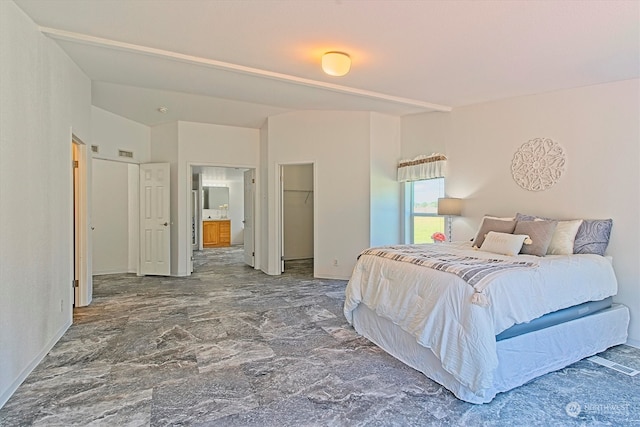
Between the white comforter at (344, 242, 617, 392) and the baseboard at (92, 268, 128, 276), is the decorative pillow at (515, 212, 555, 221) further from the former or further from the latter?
the baseboard at (92, 268, 128, 276)

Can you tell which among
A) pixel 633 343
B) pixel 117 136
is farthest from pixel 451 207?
pixel 117 136

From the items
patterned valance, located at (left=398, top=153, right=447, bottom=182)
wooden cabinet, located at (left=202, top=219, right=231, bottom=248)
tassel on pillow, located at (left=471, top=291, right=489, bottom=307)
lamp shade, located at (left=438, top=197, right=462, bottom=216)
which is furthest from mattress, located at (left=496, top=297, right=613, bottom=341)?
wooden cabinet, located at (left=202, top=219, right=231, bottom=248)

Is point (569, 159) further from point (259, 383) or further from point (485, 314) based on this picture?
point (259, 383)

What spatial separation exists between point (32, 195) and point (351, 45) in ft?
8.76

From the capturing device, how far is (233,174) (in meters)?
10.0

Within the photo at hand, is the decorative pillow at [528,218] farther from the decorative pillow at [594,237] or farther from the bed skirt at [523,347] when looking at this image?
the bed skirt at [523,347]

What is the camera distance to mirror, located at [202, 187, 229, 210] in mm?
11227

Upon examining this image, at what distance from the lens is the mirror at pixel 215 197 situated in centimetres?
1123

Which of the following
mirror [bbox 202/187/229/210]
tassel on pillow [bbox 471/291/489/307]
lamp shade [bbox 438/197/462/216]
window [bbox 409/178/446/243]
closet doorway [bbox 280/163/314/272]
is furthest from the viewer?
mirror [bbox 202/187/229/210]

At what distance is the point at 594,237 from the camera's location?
3303 mm

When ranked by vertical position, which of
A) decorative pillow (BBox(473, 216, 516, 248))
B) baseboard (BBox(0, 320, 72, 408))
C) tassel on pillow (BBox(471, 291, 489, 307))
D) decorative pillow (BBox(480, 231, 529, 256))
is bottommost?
baseboard (BBox(0, 320, 72, 408))

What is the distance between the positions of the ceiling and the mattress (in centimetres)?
201

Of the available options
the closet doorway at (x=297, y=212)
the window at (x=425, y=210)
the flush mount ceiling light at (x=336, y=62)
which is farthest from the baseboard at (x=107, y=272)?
the flush mount ceiling light at (x=336, y=62)

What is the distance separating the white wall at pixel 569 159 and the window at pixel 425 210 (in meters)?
0.33
